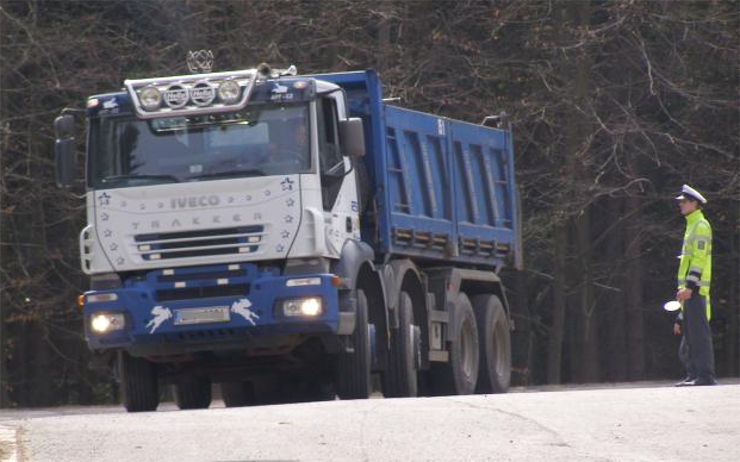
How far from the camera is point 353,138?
1628cm

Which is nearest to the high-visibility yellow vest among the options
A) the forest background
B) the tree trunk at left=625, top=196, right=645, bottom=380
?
the forest background

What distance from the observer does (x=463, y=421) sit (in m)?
12.2

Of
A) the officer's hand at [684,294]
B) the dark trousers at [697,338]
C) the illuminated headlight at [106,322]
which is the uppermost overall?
the officer's hand at [684,294]

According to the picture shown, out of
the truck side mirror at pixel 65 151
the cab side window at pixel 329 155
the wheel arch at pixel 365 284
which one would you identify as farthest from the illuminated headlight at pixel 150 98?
the wheel arch at pixel 365 284

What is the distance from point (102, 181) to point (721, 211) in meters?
17.8

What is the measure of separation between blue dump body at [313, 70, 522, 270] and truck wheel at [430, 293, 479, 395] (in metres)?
0.57

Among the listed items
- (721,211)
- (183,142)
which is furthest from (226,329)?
(721,211)

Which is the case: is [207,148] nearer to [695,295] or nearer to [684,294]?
[684,294]

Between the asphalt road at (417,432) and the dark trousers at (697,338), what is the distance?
302cm

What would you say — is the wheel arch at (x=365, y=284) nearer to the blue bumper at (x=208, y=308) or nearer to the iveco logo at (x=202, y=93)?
the blue bumper at (x=208, y=308)

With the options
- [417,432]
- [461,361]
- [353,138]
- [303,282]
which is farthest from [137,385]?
[417,432]

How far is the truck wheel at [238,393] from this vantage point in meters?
20.2

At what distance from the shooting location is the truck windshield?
16031 mm

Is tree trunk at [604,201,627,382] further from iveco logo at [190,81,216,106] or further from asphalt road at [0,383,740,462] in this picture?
asphalt road at [0,383,740,462]
